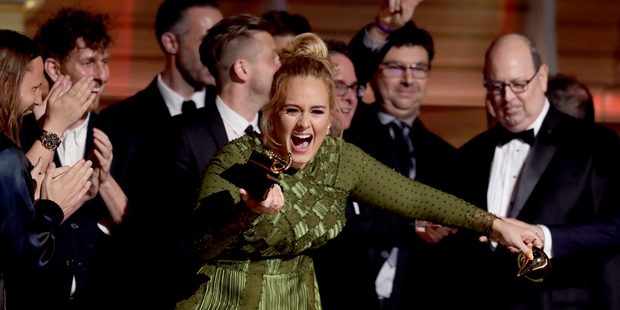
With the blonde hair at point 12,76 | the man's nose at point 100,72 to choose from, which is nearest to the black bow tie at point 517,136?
the man's nose at point 100,72

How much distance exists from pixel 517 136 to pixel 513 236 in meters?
0.72

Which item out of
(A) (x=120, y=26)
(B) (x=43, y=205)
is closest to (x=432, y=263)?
(B) (x=43, y=205)

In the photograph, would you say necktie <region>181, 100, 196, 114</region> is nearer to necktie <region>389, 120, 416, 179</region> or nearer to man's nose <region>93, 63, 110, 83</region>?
man's nose <region>93, 63, 110, 83</region>

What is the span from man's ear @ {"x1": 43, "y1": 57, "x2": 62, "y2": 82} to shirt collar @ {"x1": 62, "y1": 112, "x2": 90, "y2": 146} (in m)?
0.21

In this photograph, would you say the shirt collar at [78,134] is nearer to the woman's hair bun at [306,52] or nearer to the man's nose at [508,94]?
the woman's hair bun at [306,52]

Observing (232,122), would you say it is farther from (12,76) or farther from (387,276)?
(387,276)

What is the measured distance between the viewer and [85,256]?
9.61 feet

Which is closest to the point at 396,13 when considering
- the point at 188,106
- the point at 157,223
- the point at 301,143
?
the point at 188,106

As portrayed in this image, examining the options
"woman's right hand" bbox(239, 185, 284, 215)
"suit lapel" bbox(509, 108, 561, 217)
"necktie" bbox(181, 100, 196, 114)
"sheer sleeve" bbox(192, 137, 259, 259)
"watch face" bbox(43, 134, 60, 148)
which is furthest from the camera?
"necktie" bbox(181, 100, 196, 114)

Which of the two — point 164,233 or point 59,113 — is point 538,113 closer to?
point 164,233

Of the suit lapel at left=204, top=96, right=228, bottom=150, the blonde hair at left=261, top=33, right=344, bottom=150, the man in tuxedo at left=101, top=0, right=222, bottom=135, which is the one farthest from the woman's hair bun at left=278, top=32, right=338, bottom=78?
the man in tuxedo at left=101, top=0, right=222, bottom=135

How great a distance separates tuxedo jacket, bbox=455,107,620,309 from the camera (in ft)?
9.73

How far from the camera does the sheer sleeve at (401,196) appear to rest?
2551 mm

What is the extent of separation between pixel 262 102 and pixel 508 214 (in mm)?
1122
